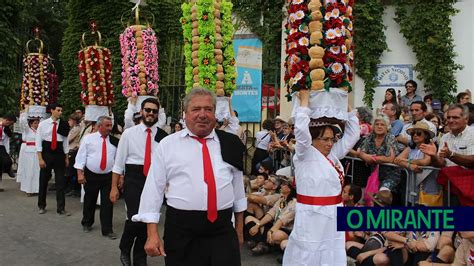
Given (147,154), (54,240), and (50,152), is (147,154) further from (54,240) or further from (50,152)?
(50,152)

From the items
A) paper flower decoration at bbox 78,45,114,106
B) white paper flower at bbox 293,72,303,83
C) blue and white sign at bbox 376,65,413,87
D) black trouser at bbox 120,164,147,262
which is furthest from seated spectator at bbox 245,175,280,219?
blue and white sign at bbox 376,65,413,87

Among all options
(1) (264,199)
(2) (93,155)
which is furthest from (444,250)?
(2) (93,155)

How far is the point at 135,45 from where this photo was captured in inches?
325

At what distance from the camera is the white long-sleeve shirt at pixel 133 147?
6203 millimetres

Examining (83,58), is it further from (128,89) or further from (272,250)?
(272,250)

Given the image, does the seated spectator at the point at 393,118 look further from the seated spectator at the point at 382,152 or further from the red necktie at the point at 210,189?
the red necktie at the point at 210,189

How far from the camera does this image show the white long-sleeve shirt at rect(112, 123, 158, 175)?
244 inches

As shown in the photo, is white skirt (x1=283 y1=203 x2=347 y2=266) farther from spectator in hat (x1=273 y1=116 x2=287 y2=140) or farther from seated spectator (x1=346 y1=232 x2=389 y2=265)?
spectator in hat (x1=273 y1=116 x2=287 y2=140)

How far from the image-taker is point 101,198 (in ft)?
25.7

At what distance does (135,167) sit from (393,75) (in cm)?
713

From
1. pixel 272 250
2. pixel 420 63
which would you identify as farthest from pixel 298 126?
pixel 420 63

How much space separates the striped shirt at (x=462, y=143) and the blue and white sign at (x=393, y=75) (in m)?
5.59

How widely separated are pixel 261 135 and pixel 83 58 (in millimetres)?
3855

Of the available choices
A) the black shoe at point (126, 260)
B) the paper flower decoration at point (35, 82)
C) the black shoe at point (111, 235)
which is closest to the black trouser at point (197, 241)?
the black shoe at point (126, 260)
